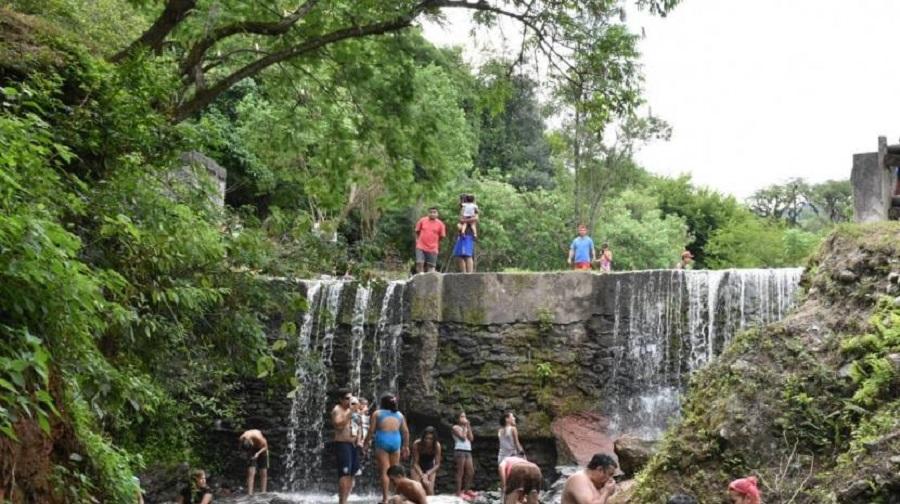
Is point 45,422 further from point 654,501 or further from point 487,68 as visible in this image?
point 487,68

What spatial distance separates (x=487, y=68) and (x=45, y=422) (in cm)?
692

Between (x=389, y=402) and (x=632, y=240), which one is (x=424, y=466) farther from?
(x=632, y=240)

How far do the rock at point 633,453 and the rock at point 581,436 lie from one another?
3555mm

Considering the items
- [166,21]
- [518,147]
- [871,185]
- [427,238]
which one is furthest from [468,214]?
[518,147]

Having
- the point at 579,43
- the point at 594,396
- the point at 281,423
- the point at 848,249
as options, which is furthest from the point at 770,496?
the point at 281,423

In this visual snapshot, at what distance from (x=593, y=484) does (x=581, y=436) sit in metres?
9.28

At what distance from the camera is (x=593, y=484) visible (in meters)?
7.20

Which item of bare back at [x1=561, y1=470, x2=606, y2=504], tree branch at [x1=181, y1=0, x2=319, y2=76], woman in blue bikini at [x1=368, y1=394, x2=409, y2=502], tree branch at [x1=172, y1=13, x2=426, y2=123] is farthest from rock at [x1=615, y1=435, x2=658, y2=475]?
tree branch at [x1=181, y1=0, x2=319, y2=76]

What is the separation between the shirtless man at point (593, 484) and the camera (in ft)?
23.3

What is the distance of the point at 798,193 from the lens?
6084 cm

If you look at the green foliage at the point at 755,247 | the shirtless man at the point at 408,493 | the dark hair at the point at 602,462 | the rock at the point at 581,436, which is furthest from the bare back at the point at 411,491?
the green foliage at the point at 755,247

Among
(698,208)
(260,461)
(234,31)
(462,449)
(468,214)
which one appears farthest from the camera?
(698,208)

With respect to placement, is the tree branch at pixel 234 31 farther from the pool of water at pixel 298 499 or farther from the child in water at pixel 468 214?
the child in water at pixel 468 214

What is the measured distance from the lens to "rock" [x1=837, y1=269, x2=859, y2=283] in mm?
8930
